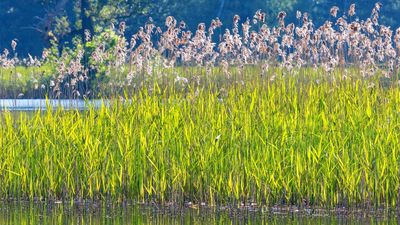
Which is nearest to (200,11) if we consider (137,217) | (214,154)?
(214,154)

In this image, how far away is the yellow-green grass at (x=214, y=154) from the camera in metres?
9.19

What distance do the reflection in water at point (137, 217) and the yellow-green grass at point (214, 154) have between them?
31 cm

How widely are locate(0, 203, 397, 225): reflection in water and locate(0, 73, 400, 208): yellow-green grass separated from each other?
31cm

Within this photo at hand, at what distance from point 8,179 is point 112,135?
3.22 feet

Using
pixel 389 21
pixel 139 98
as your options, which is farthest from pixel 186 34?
pixel 389 21

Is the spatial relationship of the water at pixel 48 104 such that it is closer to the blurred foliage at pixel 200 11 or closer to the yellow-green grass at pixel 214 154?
the yellow-green grass at pixel 214 154

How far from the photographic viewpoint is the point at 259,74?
12297 millimetres

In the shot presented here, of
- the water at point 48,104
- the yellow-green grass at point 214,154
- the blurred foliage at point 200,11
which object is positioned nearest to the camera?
the yellow-green grass at point 214,154

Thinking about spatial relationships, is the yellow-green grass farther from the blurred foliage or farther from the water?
the blurred foliage

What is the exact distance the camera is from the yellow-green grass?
9188mm

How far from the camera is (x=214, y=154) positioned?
31.0 ft

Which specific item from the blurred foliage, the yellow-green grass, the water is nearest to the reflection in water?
the yellow-green grass

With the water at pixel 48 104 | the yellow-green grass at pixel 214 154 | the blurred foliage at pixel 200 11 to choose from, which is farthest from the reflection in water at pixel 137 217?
the blurred foliage at pixel 200 11

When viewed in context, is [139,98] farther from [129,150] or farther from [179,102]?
[129,150]
